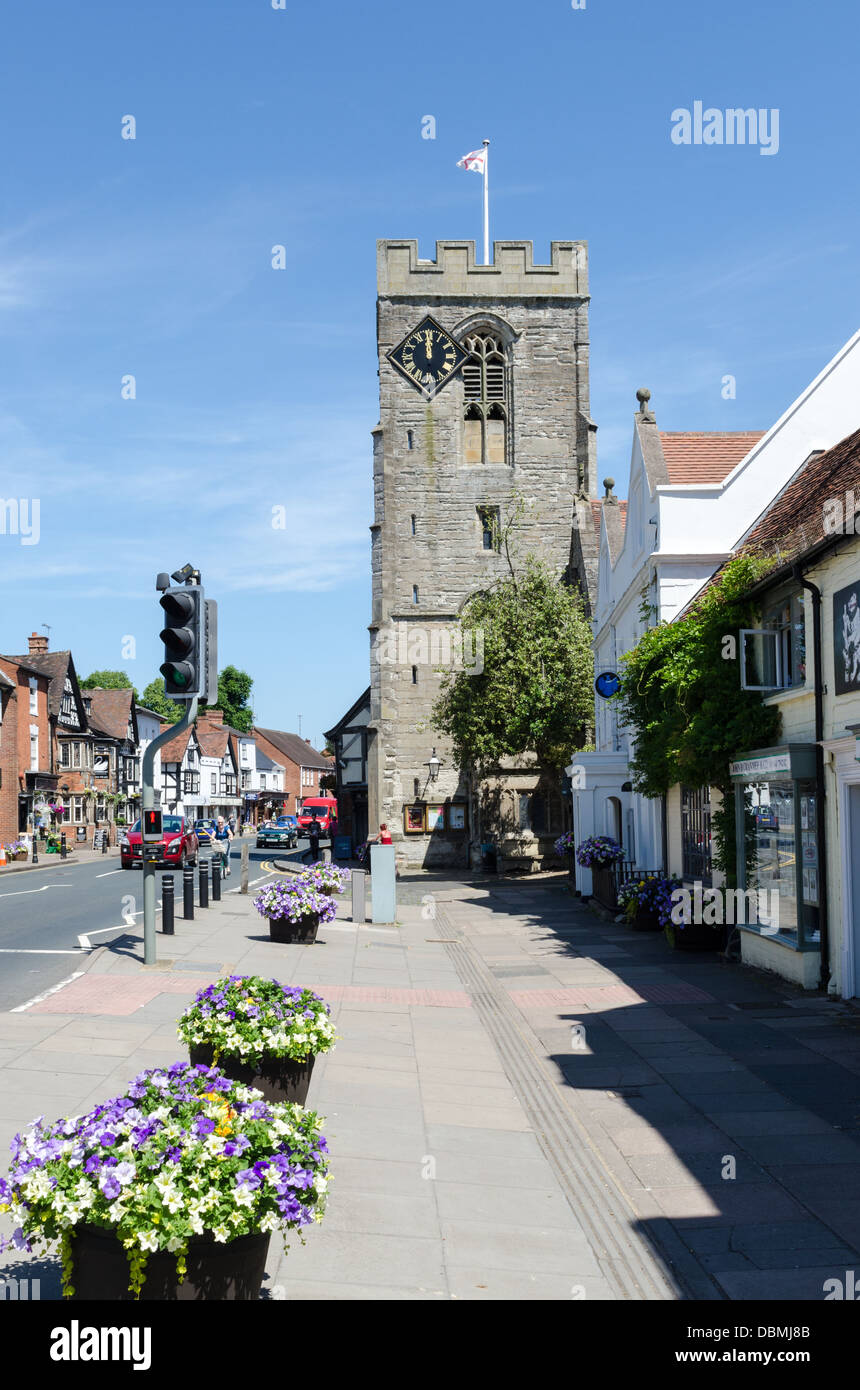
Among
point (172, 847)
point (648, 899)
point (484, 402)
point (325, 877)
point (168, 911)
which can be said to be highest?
point (484, 402)

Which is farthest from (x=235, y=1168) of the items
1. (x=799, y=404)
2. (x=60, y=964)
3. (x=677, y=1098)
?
(x=799, y=404)

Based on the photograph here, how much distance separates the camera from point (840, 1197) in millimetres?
6910

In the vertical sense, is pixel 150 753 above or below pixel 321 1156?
above

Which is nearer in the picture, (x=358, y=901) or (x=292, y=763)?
(x=358, y=901)

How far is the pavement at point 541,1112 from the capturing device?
232 inches

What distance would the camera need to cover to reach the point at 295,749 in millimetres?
127875

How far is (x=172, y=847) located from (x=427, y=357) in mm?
19768

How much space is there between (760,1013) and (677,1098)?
3.65 metres

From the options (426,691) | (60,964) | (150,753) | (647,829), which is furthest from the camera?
(426,691)

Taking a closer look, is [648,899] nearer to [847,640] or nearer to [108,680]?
[847,640]

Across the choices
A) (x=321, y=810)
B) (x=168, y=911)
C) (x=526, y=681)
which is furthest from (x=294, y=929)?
(x=321, y=810)

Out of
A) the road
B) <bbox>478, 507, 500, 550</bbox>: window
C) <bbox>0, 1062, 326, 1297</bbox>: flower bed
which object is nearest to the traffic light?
the road

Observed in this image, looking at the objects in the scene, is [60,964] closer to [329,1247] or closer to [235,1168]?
[329,1247]

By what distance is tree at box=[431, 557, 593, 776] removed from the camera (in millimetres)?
36031
